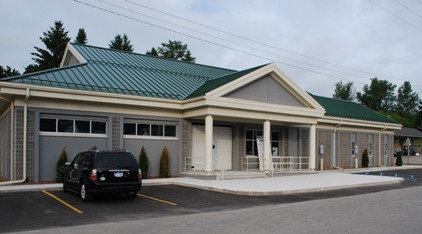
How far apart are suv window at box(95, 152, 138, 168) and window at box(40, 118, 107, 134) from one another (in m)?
6.22

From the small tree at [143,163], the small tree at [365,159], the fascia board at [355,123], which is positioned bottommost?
the small tree at [365,159]

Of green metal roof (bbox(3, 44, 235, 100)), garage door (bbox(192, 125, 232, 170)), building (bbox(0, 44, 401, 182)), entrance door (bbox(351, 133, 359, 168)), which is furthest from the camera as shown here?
entrance door (bbox(351, 133, 359, 168))

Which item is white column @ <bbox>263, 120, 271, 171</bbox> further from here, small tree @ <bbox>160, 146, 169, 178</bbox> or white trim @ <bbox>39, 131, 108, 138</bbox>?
white trim @ <bbox>39, 131, 108, 138</bbox>

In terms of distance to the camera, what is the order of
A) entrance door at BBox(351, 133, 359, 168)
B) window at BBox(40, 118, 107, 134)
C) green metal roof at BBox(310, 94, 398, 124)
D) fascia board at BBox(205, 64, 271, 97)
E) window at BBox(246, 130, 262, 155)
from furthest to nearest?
entrance door at BBox(351, 133, 359, 168)
green metal roof at BBox(310, 94, 398, 124)
window at BBox(246, 130, 262, 155)
fascia board at BBox(205, 64, 271, 97)
window at BBox(40, 118, 107, 134)

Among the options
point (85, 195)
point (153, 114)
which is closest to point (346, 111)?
point (153, 114)

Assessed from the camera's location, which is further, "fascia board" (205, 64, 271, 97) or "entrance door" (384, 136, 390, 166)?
"entrance door" (384, 136, 390, 166)

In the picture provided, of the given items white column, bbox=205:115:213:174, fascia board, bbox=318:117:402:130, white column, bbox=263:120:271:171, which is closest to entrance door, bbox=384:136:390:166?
Result: fascia board, bbox=318:117:402:130

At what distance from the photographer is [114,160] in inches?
515

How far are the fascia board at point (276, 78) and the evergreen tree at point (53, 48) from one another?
41.1m

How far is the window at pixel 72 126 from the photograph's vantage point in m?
18.0

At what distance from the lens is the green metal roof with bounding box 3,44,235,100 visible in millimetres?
18547

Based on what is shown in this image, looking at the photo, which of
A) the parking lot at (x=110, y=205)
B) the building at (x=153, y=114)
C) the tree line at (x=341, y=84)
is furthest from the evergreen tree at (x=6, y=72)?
the parking lot at (x=110, y=205)

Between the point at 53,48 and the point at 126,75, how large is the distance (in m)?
40.4

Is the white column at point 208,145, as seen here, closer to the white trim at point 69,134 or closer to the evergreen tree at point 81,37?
the white trim at point 69,134
